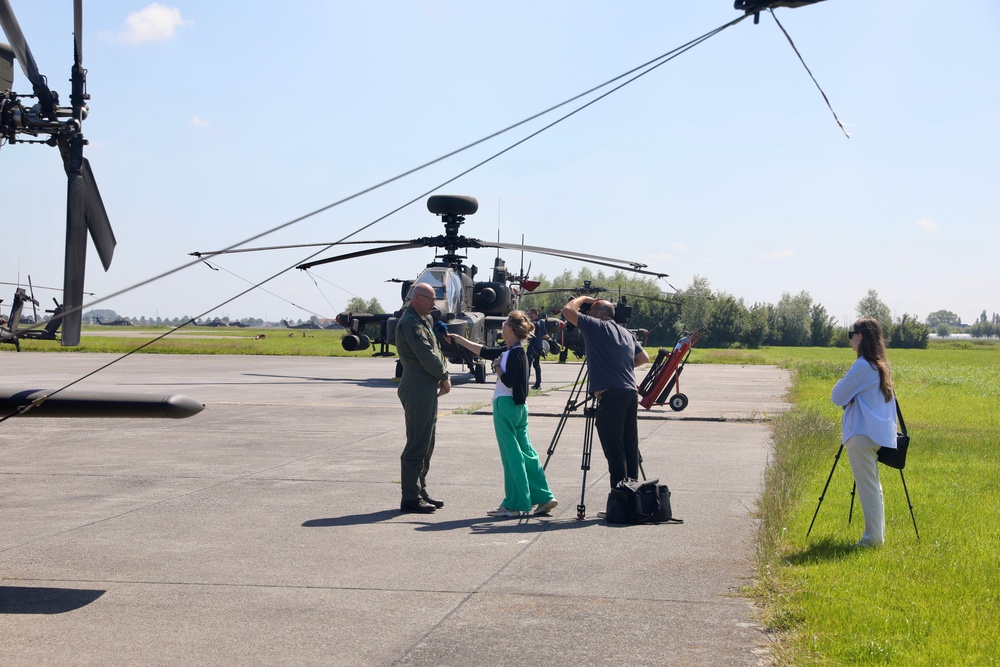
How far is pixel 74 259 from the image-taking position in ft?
19.4

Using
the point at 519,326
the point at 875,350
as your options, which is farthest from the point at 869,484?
the point at 519,326

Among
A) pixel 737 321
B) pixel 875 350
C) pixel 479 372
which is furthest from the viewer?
pixel 737 321

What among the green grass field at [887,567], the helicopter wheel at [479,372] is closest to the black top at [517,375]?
the green grass field at [887,567]

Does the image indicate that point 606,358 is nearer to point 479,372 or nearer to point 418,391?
point 418,391

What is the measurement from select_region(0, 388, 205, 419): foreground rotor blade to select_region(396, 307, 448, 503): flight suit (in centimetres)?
349

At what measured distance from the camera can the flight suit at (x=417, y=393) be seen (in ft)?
30.2

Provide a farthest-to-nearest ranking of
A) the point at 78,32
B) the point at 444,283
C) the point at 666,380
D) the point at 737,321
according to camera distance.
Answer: the point at 737,321 → the point at 444,283 → the point at 666,380 → the point at 78,32

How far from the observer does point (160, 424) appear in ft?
52.7

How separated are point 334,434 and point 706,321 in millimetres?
97655

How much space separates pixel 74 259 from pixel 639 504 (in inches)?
199

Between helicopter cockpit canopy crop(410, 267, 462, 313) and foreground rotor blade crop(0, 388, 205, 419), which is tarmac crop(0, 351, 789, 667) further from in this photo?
helicopter cockpit canopy crop(410, 267, 462, 313)

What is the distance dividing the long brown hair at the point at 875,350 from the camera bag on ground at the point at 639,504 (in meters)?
2.12

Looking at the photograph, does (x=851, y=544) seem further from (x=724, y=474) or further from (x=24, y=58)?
(x=24, y=58)

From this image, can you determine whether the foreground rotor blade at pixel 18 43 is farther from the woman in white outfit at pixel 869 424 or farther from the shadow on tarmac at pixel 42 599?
the woman in white outfit at pixel 869 424
